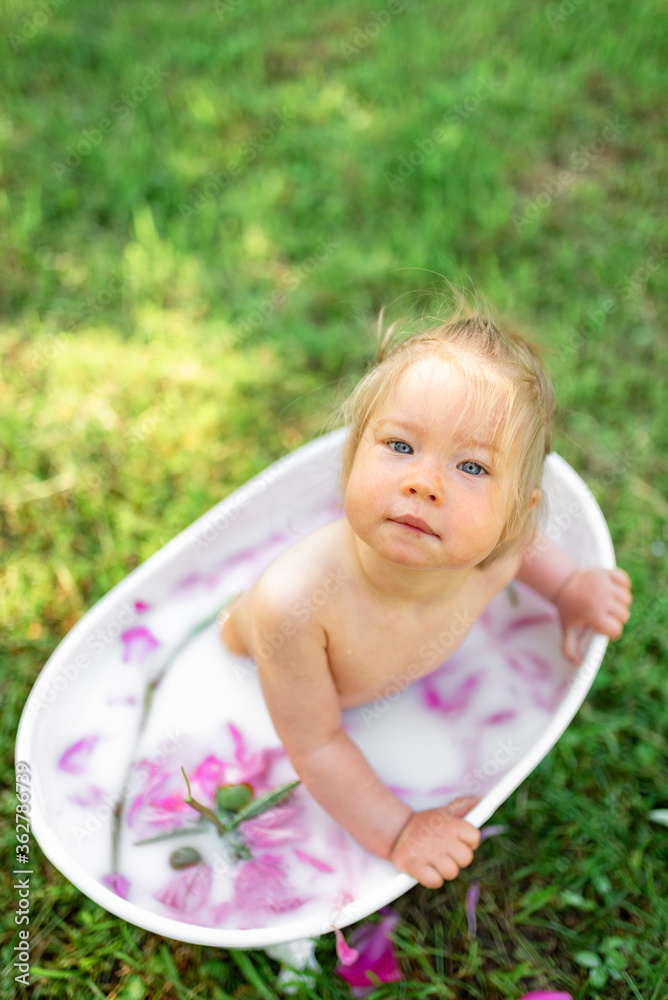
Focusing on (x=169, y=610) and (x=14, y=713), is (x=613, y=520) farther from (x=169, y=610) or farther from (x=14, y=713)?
(x=14, y=713)

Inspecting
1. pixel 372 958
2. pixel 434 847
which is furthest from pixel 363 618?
pixel 372 958

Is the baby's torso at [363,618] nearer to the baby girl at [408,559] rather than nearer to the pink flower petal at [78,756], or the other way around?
the baby girl at [408,559]

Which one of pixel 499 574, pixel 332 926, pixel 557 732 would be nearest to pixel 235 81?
pixel 499 574

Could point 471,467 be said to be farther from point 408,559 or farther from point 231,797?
point 231,797

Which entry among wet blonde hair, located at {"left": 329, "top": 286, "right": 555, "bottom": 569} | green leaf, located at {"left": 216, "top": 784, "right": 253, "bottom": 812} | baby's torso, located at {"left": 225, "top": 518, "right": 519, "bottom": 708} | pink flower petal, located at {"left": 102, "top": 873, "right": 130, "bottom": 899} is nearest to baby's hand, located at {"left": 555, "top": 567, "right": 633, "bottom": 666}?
baby's torso, located at {"left": 225, "top": 518, "right": 519, "bottom": 708}

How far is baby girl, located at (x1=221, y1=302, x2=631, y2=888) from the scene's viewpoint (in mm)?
956

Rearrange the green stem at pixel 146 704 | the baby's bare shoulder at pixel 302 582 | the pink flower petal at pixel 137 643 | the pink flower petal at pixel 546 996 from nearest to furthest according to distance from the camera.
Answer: the baby's bare shoulder at pixel 302 582 → the pink flower petal at pixel 546 996 → the green stem at pixel 146 704 → the pink flower petal at pixel 137 643

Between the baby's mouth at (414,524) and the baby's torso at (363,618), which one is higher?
the baby's mouth at (414,524)

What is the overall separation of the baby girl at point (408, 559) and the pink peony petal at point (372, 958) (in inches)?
7.2

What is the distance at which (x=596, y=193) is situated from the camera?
95.1 inches

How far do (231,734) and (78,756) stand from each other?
27 cm

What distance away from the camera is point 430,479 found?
93 cm

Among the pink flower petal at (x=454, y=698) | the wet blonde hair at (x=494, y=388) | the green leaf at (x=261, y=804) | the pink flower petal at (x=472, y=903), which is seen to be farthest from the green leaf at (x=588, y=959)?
the wet blonde hair at (x=494, y=388)

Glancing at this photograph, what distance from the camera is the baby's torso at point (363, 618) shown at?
3.70ft
